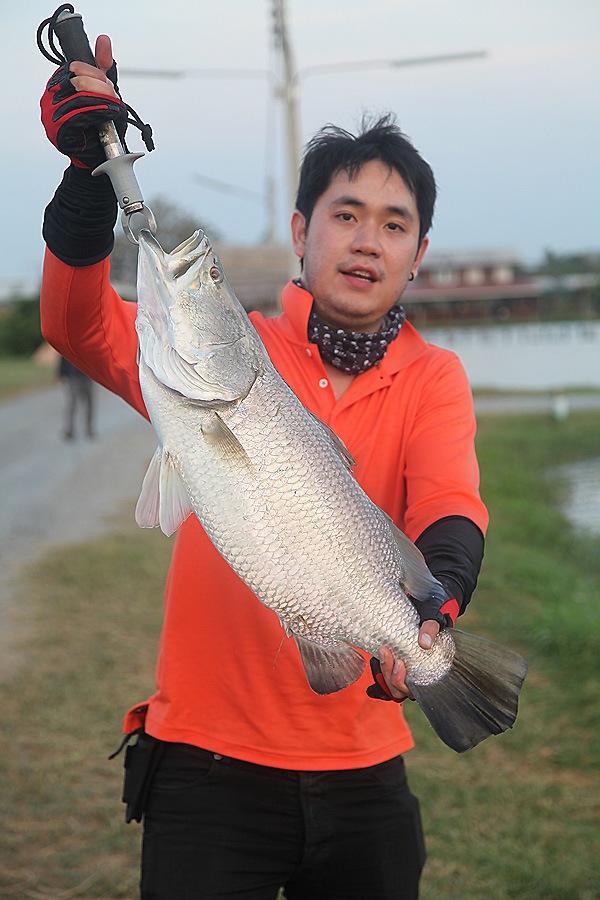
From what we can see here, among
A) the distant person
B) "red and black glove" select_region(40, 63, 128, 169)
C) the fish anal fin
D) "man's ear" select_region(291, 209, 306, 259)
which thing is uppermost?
"red and black glove" select_region(40, 63, 128, 169)

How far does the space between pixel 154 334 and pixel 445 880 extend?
2.97m

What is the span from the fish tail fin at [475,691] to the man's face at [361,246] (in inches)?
38.4

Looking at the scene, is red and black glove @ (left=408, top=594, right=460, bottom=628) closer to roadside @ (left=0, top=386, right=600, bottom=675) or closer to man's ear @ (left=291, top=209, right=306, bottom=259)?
man's ear @ (left=291, top=209, right=306, bottom=259)

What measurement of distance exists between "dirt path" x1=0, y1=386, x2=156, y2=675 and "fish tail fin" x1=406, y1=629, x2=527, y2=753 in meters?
4.41

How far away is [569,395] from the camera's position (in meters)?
27.6

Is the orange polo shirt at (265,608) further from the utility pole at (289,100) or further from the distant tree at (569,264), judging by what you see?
the distant tree at (569,264)

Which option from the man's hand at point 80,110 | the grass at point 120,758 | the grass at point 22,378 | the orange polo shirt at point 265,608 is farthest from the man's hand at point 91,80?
the grass at point 22,378

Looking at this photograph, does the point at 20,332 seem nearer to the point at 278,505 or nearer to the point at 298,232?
the point at 298,232

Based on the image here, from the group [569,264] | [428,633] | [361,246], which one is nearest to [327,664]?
Result: [428,633]

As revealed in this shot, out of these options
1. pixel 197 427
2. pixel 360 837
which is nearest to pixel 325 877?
pixel 360 837

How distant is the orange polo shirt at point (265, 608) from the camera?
250cm

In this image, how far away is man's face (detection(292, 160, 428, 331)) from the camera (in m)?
2.65

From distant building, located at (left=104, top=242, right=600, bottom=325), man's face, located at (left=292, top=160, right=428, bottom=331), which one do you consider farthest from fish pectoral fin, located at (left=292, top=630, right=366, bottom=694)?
distant building, located at (left=104, top=242, right=600, bottom=325)

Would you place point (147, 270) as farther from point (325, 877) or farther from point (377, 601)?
point (325, 877)
